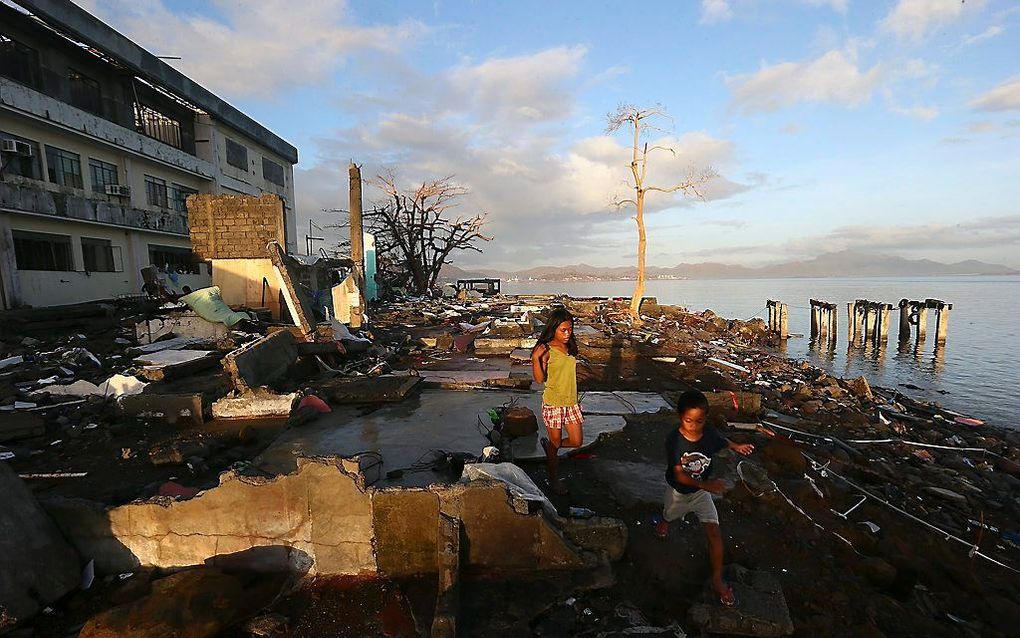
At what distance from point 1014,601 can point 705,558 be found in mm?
2558

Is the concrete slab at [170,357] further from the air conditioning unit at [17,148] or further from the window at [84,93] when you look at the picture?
the window at [84,93]

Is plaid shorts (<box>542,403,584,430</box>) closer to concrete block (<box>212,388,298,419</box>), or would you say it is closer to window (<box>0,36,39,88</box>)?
concrete block (<box>212,388,298,419</box>)

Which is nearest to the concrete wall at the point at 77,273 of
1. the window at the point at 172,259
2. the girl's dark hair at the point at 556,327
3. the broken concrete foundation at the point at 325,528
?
the window at the point at 172,259

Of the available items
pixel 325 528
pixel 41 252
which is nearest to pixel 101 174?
pixel 41 252

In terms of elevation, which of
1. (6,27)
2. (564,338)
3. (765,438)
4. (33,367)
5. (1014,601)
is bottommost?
(1014,601)

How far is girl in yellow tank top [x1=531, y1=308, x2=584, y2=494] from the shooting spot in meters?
4.26

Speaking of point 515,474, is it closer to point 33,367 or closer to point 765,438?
point 765,438

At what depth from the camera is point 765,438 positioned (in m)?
5.97

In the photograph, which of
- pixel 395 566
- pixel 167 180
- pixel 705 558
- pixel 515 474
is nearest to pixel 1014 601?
pixel 705 558

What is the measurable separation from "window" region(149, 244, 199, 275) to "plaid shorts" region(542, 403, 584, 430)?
70.3 ft

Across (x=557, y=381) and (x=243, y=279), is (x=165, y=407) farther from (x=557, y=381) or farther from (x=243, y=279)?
(x=243, y=279)

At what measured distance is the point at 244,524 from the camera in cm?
324

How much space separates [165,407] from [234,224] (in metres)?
9.81

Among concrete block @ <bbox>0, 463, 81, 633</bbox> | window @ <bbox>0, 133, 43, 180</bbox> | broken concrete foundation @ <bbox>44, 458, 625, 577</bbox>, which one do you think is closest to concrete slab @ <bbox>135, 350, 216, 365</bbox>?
concrete block @ <bbox>0, 463, 81, 633</bbox>
